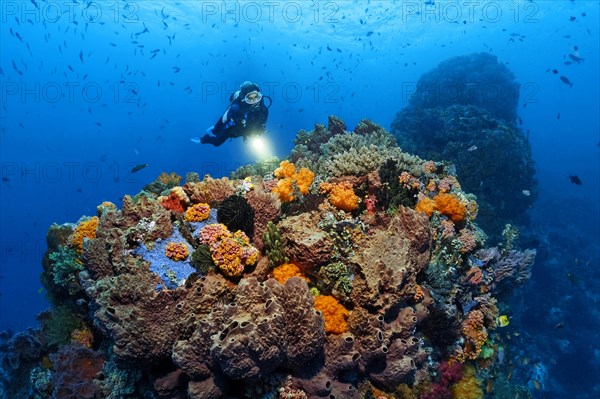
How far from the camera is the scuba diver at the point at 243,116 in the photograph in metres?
9.73

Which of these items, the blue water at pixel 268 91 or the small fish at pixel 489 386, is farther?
the blue water at pixel 268 91

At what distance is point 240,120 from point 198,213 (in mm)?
5410

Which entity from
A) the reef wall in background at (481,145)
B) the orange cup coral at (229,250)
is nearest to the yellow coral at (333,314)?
the orange cup coral at (229,250)

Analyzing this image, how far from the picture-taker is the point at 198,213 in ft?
18.1

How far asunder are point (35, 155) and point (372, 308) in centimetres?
11472

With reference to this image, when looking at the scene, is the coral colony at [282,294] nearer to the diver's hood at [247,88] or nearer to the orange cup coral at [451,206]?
the orange cup coral at [451,206]

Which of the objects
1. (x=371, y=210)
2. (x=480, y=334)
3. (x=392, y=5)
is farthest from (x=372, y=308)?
(x=392, y=5)

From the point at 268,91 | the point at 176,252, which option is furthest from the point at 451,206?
the point at 268,91

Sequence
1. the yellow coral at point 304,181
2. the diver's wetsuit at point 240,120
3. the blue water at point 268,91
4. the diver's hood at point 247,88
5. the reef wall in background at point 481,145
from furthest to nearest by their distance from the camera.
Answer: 1. the blue water at point 268,91
2. the reef wall in background at point 481,145
3. the diver's wetsuit at point 240,120
4. the diver's hood at point 247,88
5. the yellow coral at point 304,181

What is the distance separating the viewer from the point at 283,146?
96000mm

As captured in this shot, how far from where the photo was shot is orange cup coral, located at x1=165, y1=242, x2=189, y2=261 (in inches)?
199

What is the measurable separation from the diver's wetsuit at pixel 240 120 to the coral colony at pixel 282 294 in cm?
391

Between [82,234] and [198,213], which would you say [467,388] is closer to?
[198,213]

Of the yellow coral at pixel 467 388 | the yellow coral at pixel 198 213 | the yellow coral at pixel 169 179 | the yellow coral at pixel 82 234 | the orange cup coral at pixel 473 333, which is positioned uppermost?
the yellow coral at pixel 169 179
